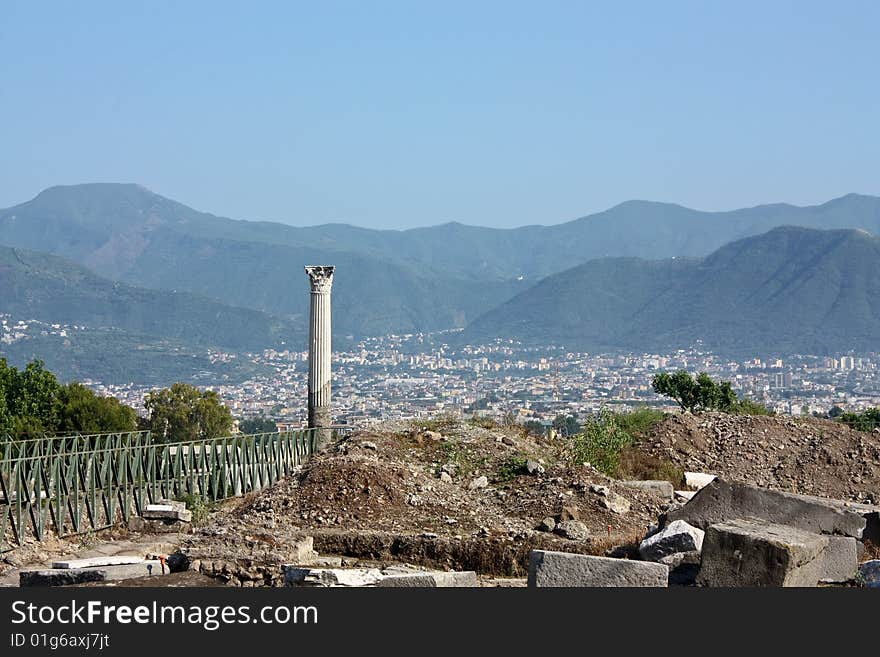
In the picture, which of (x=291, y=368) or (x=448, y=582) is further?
(x=291, y=368)

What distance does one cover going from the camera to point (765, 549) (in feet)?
36.2

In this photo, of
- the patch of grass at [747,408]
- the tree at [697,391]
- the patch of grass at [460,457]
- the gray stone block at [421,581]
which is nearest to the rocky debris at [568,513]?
the patch of grass at [460,457]

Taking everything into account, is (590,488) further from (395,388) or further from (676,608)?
(395,388)

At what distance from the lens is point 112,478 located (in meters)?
19.7

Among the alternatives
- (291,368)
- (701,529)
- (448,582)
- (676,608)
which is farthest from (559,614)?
(291,368)

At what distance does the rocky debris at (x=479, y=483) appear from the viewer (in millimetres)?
17462

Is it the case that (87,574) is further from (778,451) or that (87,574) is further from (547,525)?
(778,451)

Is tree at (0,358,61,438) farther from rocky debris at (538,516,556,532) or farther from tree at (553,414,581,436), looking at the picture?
rocky debris at (538,516,556,532)

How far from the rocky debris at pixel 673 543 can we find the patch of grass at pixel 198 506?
7.63 meters

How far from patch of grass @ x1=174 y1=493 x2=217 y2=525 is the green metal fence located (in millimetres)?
175

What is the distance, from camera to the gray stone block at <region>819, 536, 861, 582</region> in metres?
11.9

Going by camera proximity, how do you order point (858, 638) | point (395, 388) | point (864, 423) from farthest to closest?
point (395, 388) → point (864, 423) → point (858, 638)

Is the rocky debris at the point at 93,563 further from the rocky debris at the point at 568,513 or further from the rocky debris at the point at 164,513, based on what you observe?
the rocky debris at the point at 164,513

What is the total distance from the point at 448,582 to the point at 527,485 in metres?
5.60
